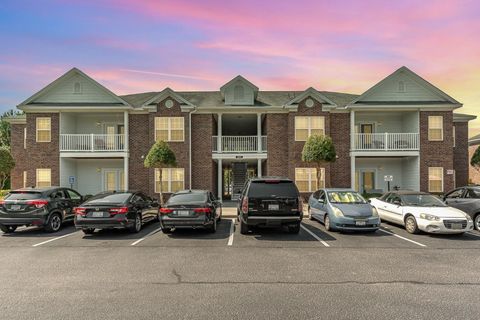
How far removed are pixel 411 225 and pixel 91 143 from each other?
18.5 meters

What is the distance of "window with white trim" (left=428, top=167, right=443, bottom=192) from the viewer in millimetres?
20062

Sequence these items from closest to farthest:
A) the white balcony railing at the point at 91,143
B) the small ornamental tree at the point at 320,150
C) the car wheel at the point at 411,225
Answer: the car wheel at the point at 411,225 < the small ornamental tree at the point at 320,150 < the white balcony railing at the point at 91,143

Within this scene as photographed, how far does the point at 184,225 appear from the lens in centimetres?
976

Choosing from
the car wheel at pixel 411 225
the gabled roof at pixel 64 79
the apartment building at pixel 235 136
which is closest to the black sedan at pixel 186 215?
the car wheel at pixel 411 225

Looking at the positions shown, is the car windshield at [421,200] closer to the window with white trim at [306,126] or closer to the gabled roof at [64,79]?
the window with white trim at [306,126]

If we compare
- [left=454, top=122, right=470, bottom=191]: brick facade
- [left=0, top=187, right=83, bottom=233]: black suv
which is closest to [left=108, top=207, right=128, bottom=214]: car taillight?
[left=0, top=187, right=83, bottom=233]: black suv

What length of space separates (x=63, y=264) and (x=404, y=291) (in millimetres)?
7040

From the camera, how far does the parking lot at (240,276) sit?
454 cm

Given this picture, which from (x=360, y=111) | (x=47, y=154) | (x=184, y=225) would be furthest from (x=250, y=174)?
(x=184, y=225)

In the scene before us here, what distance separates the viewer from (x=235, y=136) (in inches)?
787

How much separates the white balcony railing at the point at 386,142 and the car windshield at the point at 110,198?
49.1ft

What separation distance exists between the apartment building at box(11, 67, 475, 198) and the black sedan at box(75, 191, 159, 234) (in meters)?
9.12

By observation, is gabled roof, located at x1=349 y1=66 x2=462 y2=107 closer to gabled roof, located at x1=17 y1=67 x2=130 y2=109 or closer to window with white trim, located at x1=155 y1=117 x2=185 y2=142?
window with white trim, located at x1=155 y1=117 x2=185 y2=142

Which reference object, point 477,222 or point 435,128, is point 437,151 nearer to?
point 435,128
